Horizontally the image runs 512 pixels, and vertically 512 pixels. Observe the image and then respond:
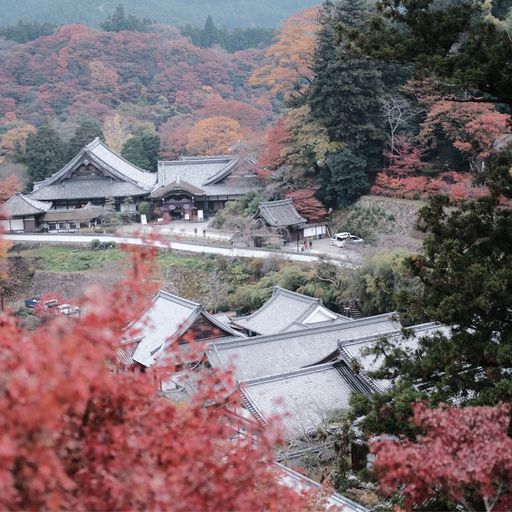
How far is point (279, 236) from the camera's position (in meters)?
29.0

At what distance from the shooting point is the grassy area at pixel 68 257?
30.0 m

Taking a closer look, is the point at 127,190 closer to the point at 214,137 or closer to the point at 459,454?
the point at 214,137

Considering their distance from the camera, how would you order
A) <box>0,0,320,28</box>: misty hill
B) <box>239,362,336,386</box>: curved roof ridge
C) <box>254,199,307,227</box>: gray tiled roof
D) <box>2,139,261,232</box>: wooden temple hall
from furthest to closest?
1. <box>0,0,320,28</box>: misty hill
2. <box>2,139,261,232</box>: wooden temple hall
3. <box>254,199,307,227</box>: gray tiled roof
4. <box>239,362,336,386</box>: curved roof ridge

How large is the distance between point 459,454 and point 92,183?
35217mm

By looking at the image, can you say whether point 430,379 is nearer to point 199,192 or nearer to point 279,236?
point 279,236

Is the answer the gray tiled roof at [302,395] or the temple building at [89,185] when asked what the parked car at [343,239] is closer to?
the temple building at [89,185]

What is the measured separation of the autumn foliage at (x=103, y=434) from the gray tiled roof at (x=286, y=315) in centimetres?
1616

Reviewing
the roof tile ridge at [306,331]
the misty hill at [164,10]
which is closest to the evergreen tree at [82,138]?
the roof tile ridge at [306,331]

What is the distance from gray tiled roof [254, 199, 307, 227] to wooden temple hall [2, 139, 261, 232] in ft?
19.3

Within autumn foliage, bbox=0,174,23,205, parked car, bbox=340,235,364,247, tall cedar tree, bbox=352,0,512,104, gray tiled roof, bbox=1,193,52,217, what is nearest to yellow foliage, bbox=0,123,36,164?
autumn foliage, bbox=0,174,23,205

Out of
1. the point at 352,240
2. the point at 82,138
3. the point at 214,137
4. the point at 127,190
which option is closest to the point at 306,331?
the point at 352,240

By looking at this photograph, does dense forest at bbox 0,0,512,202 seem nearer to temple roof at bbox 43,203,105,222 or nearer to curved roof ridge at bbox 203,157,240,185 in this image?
curved roof ridge at bbox 203,157,240,185

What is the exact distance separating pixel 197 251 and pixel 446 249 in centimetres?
2362

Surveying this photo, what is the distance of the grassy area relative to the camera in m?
→ 30.0
